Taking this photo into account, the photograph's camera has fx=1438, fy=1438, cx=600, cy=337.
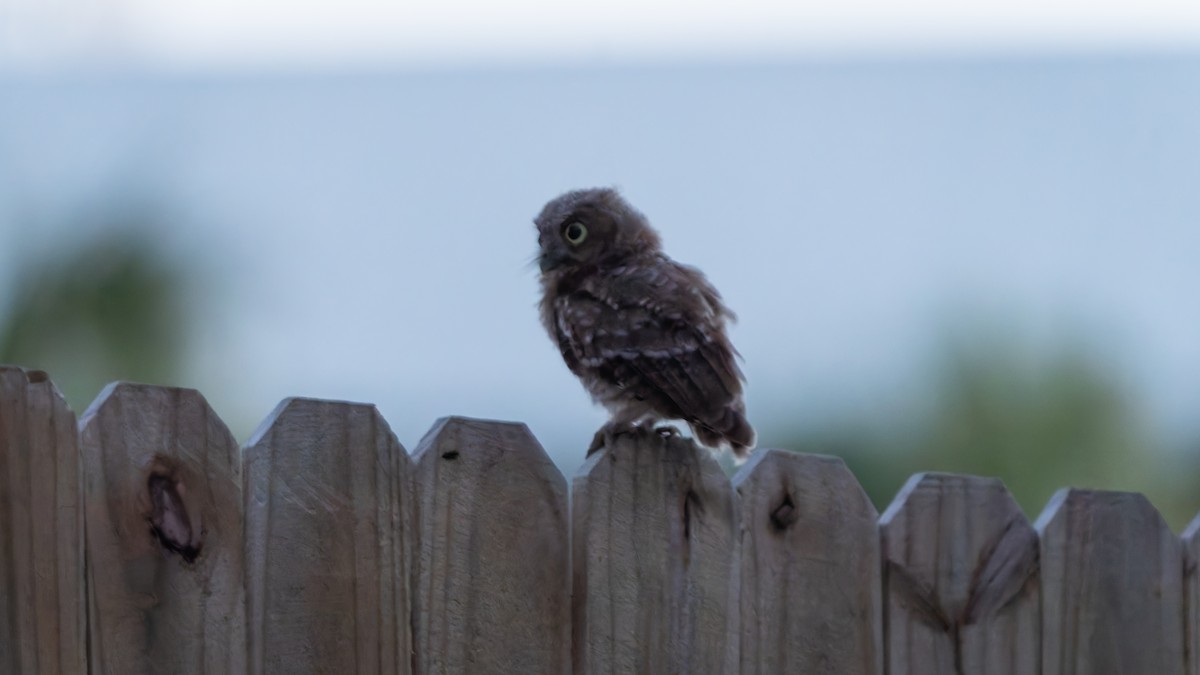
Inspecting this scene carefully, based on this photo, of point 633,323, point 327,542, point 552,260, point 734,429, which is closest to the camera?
point 327,542

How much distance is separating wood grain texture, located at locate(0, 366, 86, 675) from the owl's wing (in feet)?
5.42

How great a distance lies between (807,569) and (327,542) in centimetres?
98

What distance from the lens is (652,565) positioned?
281cm

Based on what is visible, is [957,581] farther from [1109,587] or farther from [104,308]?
[104,308]

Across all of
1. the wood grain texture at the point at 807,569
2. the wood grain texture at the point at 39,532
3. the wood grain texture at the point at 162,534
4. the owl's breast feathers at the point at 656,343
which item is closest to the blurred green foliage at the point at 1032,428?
the owl's breast feathers at the point at 656,343

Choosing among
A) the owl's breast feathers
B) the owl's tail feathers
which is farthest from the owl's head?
the owl's tail feathers

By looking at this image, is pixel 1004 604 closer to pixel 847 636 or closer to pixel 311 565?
pixel 847 636

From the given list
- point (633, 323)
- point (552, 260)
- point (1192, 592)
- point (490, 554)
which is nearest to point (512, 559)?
point (490, 554)

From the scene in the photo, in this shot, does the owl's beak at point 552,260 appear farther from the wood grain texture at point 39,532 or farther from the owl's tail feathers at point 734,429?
the wood grain texture at point 39,532

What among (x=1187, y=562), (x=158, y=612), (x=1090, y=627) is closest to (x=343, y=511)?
(x=158, y=612)

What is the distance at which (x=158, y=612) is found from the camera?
8.03ft

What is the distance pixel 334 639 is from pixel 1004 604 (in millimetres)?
1405

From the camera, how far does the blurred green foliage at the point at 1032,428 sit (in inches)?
271

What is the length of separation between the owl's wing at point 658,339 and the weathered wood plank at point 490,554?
3.00 feet
